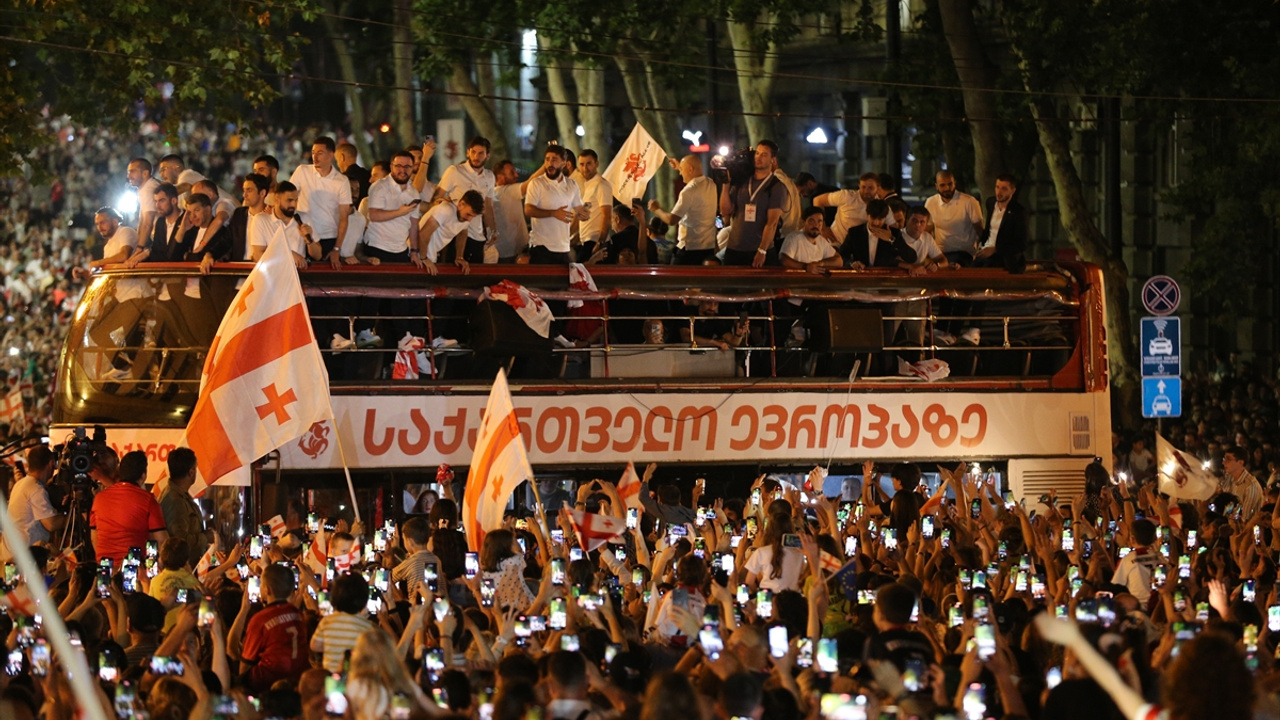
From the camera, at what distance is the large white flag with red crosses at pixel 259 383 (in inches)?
499

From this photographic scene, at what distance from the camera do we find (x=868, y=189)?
680 inches

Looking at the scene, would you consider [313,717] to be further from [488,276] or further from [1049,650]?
[488,276]

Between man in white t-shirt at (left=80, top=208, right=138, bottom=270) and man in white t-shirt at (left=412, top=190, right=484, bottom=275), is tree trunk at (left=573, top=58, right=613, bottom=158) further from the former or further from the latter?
man in white t-shirt at (left=80, top=208, right=138, bottom=270)

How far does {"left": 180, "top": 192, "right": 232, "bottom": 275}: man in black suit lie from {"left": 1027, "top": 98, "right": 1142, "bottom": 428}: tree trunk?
41.2 ft

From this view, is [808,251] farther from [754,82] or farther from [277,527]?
[754,82]

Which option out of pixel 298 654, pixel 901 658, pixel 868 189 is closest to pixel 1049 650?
pixel 901 658

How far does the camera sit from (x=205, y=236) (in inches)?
586

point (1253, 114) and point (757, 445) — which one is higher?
point (1253, 114)

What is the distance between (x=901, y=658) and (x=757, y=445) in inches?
362

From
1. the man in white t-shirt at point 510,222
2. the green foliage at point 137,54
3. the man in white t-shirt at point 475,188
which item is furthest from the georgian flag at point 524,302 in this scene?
the green foliage at point 137,54

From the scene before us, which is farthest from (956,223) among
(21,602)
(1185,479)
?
(21,602)

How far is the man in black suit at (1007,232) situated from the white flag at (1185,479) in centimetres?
236

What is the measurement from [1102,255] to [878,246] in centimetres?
815

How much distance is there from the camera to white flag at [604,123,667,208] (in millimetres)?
20031
